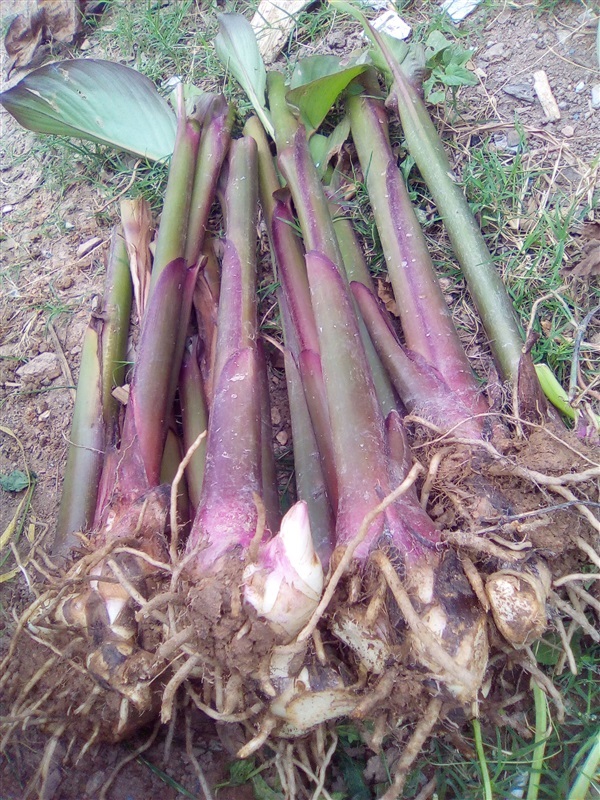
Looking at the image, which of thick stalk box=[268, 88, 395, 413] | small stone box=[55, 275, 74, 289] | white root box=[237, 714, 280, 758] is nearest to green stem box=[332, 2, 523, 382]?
thick stalk box=[268, 88, 395, 413]

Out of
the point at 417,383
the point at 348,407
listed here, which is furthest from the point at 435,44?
the point at 348,407

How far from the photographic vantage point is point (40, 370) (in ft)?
5.96

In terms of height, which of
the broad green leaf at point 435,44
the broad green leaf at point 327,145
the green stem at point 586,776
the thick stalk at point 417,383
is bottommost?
the green stem at point 586,776

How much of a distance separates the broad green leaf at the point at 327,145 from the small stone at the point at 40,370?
998 millimetres

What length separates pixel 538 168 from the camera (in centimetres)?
180

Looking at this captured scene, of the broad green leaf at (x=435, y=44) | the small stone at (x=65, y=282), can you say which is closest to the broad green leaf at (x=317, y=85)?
the broad green leaf at (x=435, y=44)

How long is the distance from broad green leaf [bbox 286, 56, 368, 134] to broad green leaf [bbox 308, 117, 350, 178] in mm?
42

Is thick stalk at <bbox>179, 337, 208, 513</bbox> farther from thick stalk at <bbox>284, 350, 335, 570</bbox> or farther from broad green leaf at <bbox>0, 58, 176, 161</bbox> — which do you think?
broad green leaf at <bbox>0, 58, 176, 161</bbox>

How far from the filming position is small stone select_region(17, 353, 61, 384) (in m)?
1.81

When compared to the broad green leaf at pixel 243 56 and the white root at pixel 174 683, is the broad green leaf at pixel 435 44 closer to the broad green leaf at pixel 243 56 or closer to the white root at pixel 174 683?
the broad green leaf at pixel 243 56

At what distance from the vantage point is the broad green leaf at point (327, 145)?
1.83 metres

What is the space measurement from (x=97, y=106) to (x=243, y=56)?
495mm

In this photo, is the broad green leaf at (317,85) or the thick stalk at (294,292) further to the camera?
the broad green leaf at (317,85)

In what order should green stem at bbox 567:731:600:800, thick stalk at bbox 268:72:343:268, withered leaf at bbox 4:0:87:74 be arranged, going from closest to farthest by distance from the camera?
green stem at bbox 567:731:600:800 < thick stalk at bbox 268:72:343:268 < withered leaf at bbox 4:0:87:74
